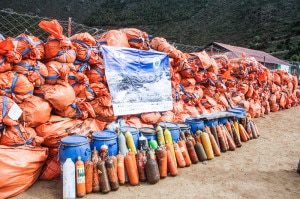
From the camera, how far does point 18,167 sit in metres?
3.06

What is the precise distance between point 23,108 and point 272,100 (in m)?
9.22

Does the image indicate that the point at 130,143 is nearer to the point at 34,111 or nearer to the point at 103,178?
the point at 103,178

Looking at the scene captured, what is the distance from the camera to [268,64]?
22219 millimetres

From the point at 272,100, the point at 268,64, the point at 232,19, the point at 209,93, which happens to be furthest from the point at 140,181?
the point at 232,19

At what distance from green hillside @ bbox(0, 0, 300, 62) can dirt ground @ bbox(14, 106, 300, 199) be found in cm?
2916

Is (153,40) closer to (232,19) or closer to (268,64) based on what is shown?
(268,64)

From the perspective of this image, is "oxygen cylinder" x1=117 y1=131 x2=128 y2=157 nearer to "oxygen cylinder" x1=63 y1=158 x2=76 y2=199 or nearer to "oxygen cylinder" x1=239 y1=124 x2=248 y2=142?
"oxygen cylinder" x1=63 y1=158 x2=76 y2=199

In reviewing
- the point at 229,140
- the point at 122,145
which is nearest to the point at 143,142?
the point at 122,145

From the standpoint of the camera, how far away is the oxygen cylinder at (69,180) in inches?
120

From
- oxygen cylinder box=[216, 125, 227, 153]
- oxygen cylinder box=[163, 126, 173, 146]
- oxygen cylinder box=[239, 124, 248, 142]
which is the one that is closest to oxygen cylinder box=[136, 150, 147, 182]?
oxygen cylinder box=[163, 126, 173, 146]

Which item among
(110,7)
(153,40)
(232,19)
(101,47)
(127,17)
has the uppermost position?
(110,7)

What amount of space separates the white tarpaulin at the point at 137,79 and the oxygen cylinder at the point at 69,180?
1498 mm

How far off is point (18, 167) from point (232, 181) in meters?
2.93

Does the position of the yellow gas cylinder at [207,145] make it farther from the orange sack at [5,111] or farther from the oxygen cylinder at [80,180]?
the orange sack at [5,111]
